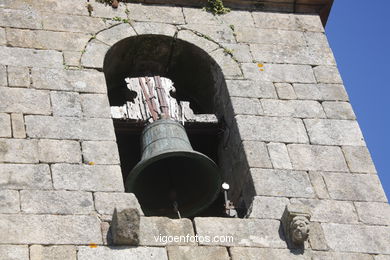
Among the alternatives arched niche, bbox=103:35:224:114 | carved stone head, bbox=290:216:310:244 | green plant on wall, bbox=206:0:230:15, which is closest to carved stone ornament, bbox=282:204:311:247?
carved stone head, bbox=290:216:310:244

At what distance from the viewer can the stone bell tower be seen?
812cm

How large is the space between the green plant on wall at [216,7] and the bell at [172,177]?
1748mm

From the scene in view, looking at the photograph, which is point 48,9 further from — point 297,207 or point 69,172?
point 297,207

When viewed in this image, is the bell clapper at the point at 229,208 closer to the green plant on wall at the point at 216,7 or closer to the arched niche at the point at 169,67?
the arched niche at the point at 169,67

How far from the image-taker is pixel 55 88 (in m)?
9.32

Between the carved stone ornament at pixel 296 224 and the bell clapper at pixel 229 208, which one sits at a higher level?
the bell clapper at pixel 229 208

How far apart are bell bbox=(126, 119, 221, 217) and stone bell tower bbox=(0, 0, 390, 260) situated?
5 cm

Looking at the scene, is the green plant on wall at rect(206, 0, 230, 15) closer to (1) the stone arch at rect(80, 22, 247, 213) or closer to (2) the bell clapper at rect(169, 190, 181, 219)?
(1) the stone arch at rect(80, 22, 247, 213)

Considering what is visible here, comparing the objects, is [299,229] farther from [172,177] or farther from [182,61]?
[182,61]

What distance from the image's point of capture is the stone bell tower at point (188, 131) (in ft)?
26.7

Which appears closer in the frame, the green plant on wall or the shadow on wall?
the shadow on wall

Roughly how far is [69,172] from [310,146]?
2305mm

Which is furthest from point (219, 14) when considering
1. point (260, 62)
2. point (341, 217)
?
point (341, 217)

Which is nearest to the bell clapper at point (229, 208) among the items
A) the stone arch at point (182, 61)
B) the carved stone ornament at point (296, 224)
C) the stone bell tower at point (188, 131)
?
the stone bell tower at point (188, 131)
